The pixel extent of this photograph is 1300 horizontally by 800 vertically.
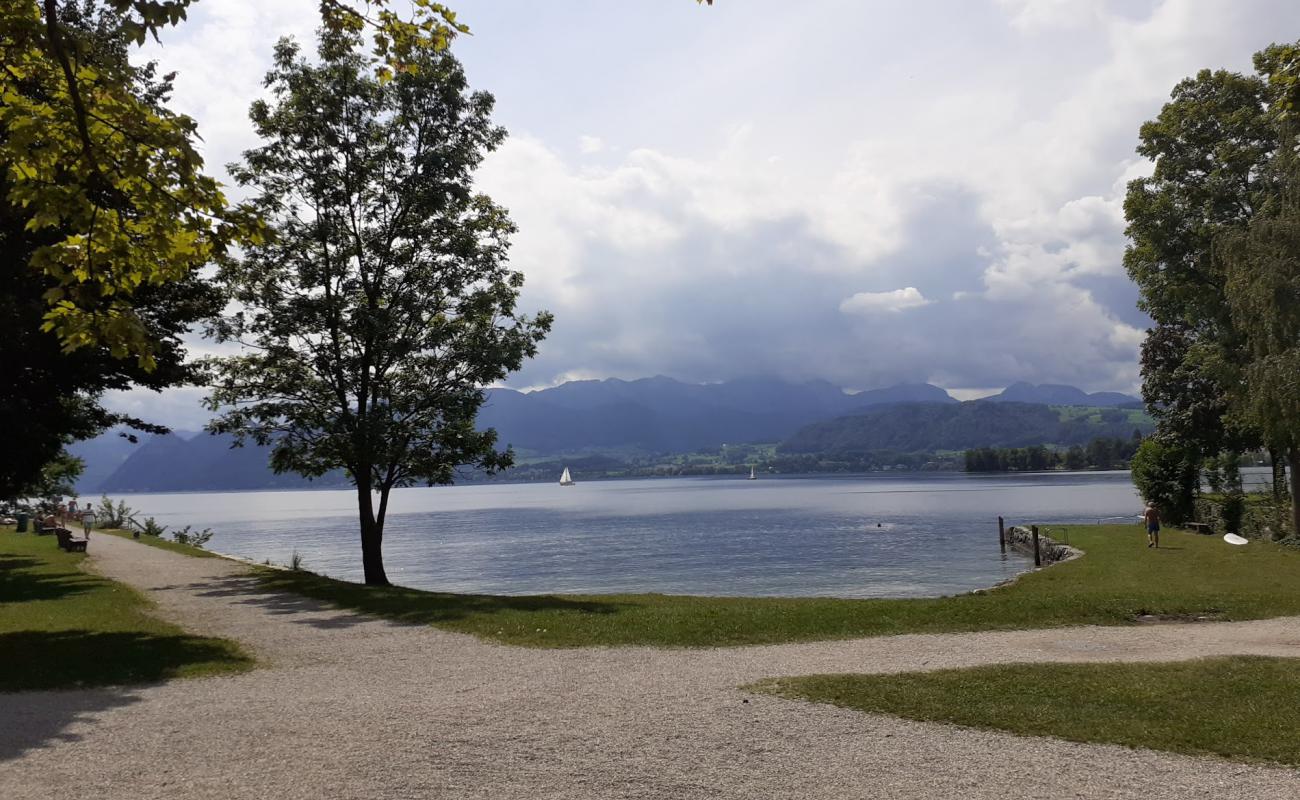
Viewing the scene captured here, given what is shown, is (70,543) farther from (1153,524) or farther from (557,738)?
(1153,524)

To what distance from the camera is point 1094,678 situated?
11.2m

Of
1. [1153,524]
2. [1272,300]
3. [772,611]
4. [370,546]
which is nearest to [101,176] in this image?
[772,611]

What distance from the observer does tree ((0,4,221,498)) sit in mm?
16078

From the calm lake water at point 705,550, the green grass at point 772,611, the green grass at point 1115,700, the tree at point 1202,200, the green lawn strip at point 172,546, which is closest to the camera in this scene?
the green grass at point 1115,700

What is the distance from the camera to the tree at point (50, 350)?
16078 mm

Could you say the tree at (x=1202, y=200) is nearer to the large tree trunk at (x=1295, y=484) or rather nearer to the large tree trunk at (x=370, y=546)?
the large tree trunk at (x=1295, y=484)

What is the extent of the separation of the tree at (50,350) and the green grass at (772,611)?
288 inches

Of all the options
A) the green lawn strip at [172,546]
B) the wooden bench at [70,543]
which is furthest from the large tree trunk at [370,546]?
the wooden bench at [70,543]

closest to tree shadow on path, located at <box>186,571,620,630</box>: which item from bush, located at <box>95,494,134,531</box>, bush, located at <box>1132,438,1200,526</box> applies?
bush, located at <box>1132,438,1200,526</box>

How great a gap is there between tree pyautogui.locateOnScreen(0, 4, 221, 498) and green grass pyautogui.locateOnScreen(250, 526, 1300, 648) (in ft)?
24.0

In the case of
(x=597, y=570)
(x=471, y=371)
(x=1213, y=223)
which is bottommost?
(x=597, y=570)

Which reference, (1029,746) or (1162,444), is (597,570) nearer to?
(1162,444)

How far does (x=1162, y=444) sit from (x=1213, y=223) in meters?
20.6

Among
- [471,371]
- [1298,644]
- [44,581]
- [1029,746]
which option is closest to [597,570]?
[471,371]
